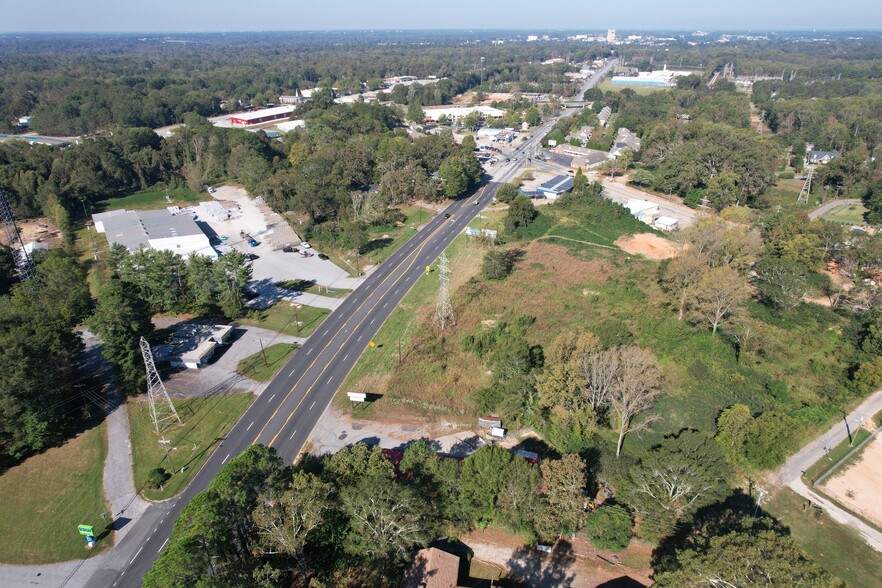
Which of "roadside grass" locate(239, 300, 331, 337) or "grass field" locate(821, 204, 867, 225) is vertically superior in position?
"grass field" locate(821, 204, 867, 225)

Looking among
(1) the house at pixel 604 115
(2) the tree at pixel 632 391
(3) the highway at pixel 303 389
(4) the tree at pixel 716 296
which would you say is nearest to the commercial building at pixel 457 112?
(1) the house at pixel 604 115

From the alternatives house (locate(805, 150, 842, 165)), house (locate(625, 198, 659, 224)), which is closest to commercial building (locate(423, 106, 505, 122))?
house (locate(805, 150, 842, 165))

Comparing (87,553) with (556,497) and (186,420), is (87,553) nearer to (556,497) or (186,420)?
(186,420)

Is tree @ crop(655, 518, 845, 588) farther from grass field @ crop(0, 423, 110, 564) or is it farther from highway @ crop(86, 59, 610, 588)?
grass field @ crop(0, 423, 110, 564)

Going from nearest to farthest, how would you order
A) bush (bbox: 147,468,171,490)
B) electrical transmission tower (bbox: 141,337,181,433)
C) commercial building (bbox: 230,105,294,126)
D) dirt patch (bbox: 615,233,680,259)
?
bush (bbox: 147,468,171,490) < electrical transmission tower (bbox: 141,337,181,433) < dirt patch (bbox: 615,233,680,259) < commercial building (bbox: 230,105,294,126)

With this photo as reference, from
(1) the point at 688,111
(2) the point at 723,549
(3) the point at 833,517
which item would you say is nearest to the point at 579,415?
(2) the point at 723,549

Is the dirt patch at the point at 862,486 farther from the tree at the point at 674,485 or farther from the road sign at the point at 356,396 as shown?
the road sign at the point at 356,396
